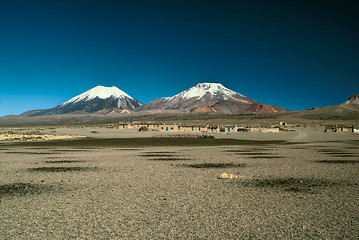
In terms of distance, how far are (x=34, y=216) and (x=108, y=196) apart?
2.59 metres

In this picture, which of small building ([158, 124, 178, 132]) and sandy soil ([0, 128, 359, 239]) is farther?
small building ([158, 124, 178, 132])

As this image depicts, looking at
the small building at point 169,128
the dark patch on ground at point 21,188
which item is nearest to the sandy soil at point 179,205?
the dark patch on ground at point 21,188

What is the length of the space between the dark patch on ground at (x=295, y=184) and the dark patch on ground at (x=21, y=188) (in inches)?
298

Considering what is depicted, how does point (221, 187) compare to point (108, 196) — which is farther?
point (221, 187)

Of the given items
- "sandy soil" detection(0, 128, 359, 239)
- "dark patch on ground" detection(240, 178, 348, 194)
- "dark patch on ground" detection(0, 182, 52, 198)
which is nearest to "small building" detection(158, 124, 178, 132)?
"sandy soil" detection(0, 128, 359, 239)

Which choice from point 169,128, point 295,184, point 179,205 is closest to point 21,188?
point 179,205

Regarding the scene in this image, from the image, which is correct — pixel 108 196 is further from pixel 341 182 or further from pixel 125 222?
pixel 341 182

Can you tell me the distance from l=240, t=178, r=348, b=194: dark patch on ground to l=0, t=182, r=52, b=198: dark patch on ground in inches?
298

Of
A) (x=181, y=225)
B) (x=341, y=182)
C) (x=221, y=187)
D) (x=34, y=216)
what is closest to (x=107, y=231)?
(x=181, y=225)

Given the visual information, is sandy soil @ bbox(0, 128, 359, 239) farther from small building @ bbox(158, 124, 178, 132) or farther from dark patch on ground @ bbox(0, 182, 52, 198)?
small building @ bbox(158, 124, 178, 132)

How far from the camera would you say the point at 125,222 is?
7.32 meters

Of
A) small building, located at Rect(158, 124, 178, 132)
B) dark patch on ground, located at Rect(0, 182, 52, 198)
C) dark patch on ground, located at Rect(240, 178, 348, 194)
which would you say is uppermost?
small building, located at Rect(158, 124, 178, 132)

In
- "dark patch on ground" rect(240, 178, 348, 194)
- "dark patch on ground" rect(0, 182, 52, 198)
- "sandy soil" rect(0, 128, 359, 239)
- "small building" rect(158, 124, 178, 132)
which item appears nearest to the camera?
"sandy soil" rect(0, 128, 359, 239)

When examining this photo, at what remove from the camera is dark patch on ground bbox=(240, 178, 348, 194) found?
429 inches
